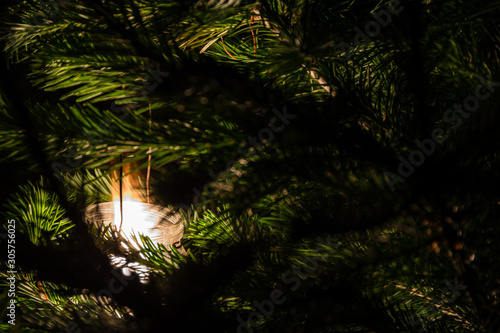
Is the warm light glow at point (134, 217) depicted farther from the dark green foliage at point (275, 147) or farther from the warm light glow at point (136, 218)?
the dark green foliage at point (275, 147)

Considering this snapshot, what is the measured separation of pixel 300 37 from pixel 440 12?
0.23 metres

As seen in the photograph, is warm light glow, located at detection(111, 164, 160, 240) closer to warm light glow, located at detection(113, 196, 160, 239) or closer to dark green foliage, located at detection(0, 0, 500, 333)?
warm light glow, located at detection(113, 196, 160, 239)

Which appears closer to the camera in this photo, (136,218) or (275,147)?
(275,147)

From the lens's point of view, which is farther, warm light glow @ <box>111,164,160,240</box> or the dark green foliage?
warm light glow @ <box>111,164,160,240</box>

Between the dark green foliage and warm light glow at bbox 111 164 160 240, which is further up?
warm light glow at bbox 111 164 160 240

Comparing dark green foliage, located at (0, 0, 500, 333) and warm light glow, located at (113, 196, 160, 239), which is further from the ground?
warm light glow, located at (113, 196, 160, 239)

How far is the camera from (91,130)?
31 cm

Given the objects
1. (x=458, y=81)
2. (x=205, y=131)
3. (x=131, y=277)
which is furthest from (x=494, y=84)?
(x=131, y=277)

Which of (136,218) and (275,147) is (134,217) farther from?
(275,147)

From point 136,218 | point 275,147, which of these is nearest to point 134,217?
point 136,218

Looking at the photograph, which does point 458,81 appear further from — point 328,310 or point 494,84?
point 328,310

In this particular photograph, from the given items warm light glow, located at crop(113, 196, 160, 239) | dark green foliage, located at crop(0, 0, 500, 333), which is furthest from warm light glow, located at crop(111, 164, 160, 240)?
dark green foliage, located at crop(0, 0, 500, 333)

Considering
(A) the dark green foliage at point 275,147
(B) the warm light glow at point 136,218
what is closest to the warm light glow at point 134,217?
(B) the warm light glow at point 136,218

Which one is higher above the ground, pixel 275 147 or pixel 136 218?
pixel 136 218
